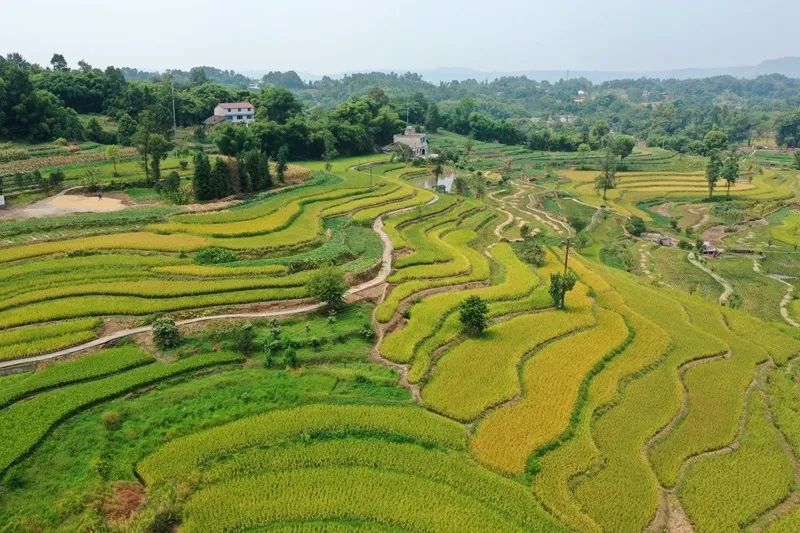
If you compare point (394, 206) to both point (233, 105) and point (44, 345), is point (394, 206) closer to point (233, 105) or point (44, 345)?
point (44, 345)

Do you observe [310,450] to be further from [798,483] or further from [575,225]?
[575,225]

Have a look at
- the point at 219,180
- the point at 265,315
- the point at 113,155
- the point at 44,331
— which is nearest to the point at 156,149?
the point at 219,180

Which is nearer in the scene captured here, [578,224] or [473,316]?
[473,316]

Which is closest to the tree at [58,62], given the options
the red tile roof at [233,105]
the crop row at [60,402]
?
the red tile roof at [233,105]

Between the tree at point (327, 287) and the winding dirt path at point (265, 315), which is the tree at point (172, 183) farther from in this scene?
the tree at point (327, 287)

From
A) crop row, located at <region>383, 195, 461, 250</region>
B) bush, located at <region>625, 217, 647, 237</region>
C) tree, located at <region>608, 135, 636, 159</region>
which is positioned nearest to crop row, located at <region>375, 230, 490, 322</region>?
crop row, located at <region>383, 195, 461, 250</region>

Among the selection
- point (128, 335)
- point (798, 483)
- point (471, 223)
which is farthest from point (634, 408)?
point (471, 223)
